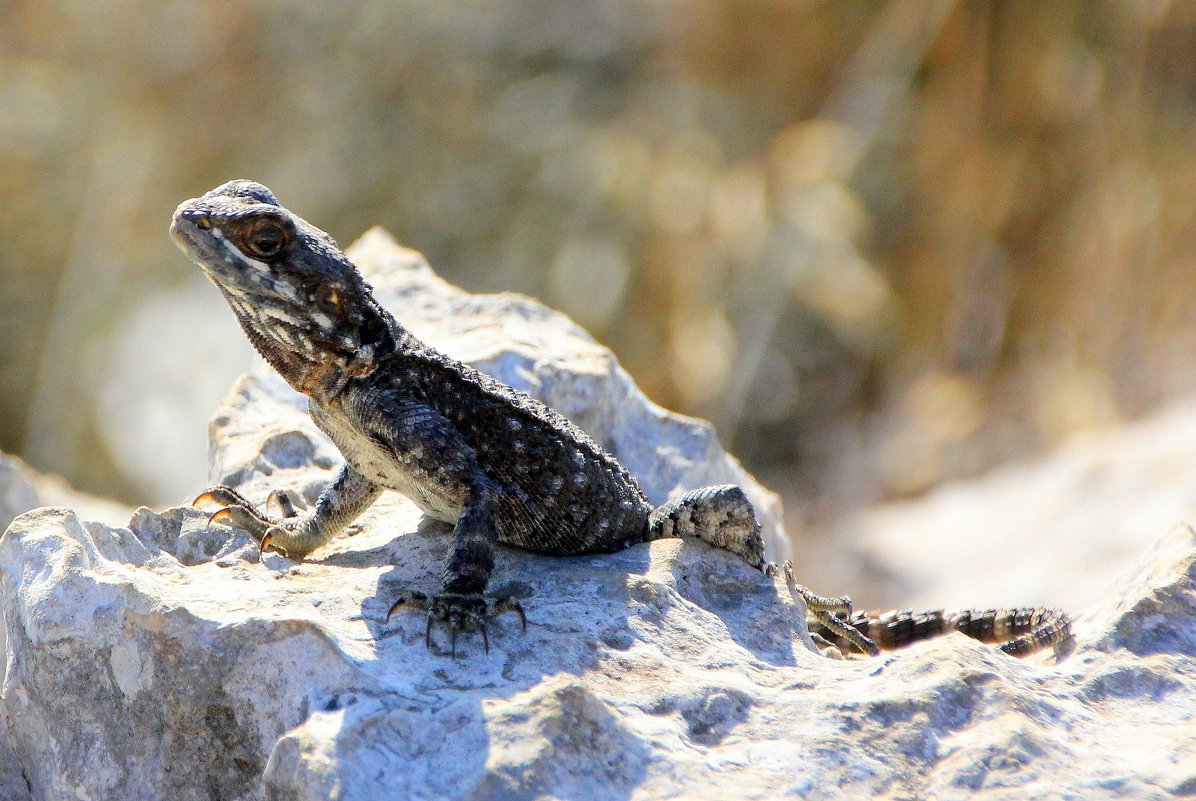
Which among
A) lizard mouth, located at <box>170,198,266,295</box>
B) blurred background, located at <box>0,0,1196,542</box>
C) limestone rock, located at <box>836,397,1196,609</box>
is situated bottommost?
lizard mouth, located at <box>170,198,266,295</box>

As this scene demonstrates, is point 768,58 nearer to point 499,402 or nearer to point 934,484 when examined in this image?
point 934,484

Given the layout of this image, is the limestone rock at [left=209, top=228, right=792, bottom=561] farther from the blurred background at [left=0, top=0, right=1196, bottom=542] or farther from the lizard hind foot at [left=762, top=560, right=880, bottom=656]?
the blurred background at [left=0, top=0, right=1196, bottom=542]

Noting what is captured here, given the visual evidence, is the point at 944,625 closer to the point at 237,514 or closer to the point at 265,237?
the point at 237,514

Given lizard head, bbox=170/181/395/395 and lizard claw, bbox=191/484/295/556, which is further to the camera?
lizard claw, bbox=191/484/295/556

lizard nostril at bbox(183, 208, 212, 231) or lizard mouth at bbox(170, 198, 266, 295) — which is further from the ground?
lizard nostril at bbox(183, 208, 212, 231)

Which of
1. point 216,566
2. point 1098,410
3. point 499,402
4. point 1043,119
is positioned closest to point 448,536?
point 499,402

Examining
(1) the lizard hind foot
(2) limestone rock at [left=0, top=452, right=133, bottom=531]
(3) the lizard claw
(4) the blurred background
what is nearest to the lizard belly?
(3) the lizard claw
